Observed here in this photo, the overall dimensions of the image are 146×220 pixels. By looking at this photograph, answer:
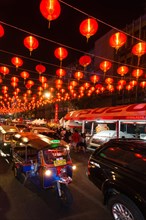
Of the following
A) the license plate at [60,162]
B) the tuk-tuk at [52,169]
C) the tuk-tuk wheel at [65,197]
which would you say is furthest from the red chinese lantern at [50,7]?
the tuk-tuk wheel at [65,197]

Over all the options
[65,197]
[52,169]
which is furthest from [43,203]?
[52,169]

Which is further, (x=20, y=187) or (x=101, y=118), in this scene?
(x=101, y=118)

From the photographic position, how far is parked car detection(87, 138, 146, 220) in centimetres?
342

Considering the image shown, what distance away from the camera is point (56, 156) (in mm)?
5824

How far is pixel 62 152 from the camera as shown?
6.06 meters

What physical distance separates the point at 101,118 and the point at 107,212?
897 centimetres

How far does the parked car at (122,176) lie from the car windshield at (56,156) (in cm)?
111

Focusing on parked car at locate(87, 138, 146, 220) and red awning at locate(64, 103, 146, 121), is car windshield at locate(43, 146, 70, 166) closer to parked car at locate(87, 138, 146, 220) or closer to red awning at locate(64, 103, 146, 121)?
parked car at locate(87, 138, 146, 220)

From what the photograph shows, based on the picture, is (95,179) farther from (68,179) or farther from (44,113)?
(44,113)

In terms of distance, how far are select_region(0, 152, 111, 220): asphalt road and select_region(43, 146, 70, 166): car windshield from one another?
3.56 feet

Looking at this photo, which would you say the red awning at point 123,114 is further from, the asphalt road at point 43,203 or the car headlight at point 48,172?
the car headlight at point 48,172

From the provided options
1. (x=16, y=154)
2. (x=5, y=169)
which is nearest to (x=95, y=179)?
(x=16, y=154)

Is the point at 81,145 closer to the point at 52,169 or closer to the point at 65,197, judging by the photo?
the point at 65,197

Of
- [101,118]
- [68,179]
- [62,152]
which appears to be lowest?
[68,179]
